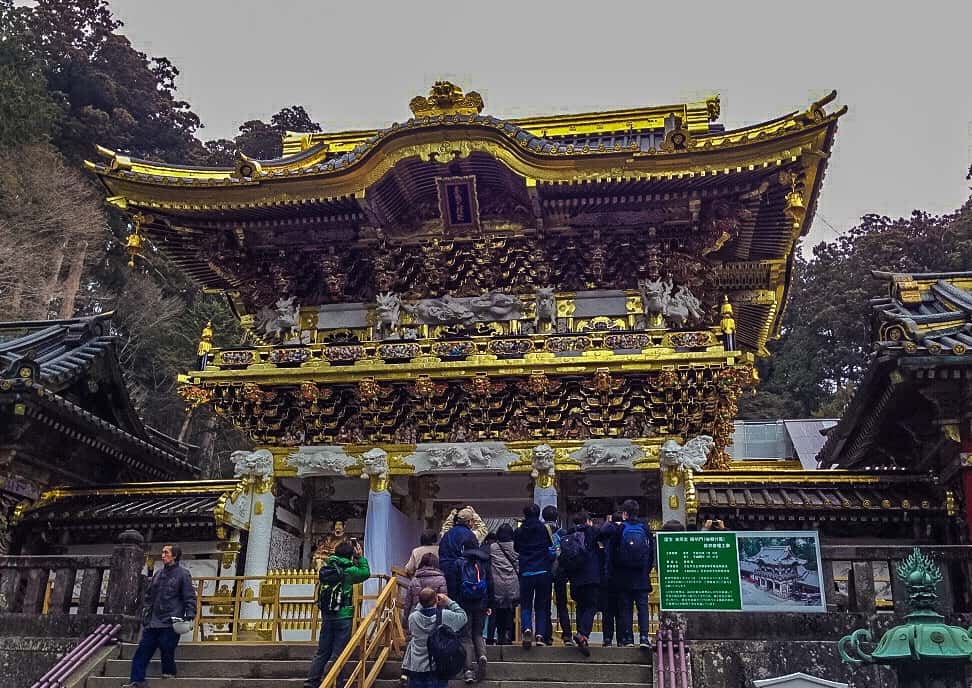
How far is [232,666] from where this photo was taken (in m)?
9.81

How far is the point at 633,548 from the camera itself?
922 cm

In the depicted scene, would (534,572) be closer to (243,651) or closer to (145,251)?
(243,651)

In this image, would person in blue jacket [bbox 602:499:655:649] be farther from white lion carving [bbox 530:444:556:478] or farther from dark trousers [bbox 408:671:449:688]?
white lion carving [bbox 530:444:556:478]

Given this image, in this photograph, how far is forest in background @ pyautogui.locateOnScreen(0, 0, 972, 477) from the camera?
31328mm

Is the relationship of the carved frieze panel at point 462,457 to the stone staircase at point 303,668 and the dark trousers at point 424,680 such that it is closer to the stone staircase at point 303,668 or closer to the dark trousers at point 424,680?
the stone staircase at point 303,668

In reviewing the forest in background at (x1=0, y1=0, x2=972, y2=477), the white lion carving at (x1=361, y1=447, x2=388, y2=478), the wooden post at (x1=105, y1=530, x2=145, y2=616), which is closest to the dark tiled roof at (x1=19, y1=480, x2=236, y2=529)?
the white lion carving at (x1=361, y1=447, x2=388, y2=478)

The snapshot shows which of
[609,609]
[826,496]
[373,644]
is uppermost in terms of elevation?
[826,496]

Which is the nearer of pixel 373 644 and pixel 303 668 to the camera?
pixel 373 644

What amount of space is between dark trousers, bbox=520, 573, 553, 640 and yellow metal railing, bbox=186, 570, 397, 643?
8.61 feet

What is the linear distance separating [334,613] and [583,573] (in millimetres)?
2644

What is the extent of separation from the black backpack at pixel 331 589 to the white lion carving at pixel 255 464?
20.9 ft

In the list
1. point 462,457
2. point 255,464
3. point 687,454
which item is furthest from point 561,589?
point 255,464

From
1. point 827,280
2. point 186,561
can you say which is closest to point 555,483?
point 186,561

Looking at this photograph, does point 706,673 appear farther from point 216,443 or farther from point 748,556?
point 216,443
